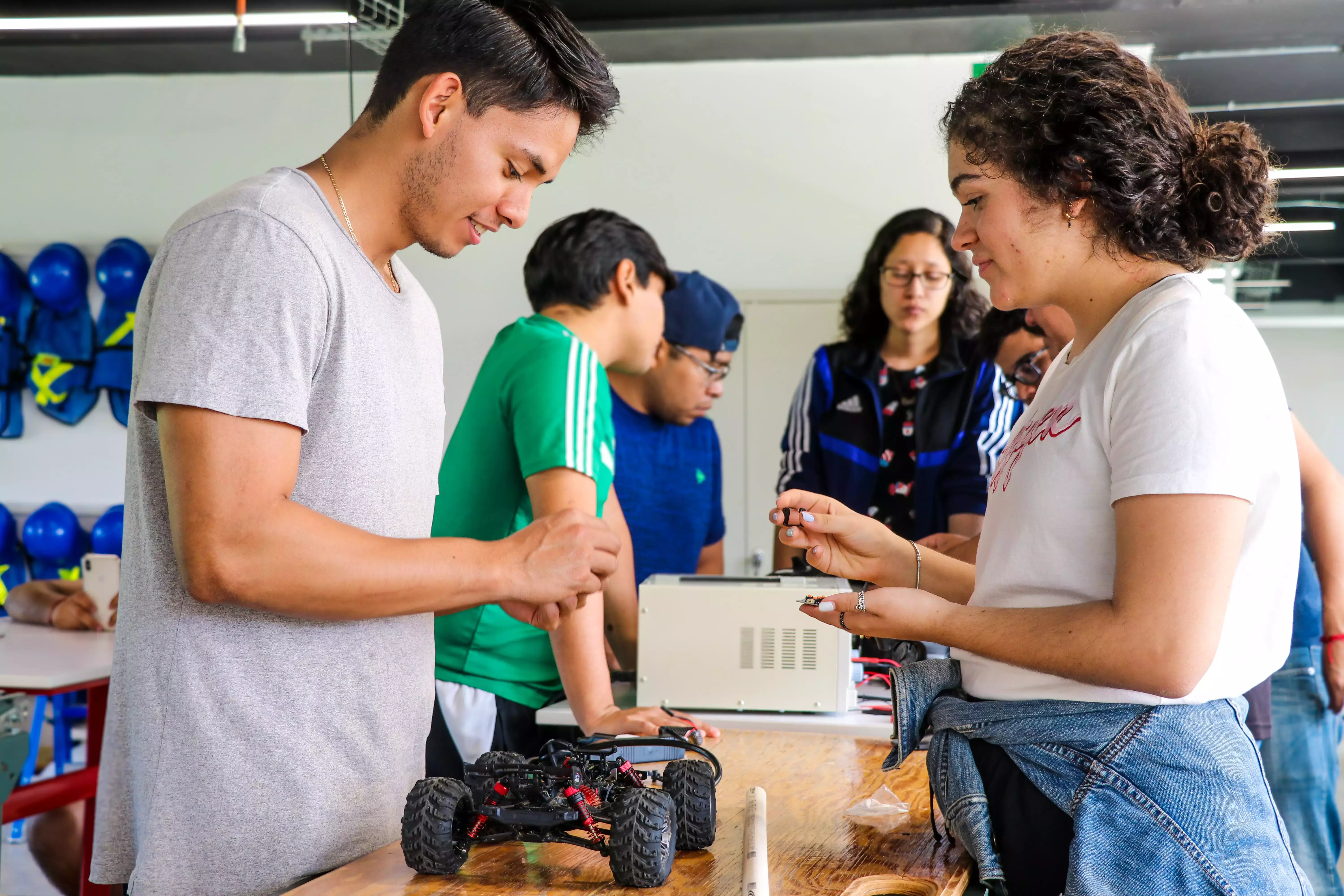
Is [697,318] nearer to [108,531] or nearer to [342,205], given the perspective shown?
[342,205]

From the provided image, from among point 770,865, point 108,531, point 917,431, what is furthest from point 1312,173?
point 108,531

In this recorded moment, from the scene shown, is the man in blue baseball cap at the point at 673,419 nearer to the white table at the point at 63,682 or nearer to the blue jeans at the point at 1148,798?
the white table at the point at 63,682

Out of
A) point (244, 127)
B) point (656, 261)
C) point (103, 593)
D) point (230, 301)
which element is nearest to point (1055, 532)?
point (230, 301)

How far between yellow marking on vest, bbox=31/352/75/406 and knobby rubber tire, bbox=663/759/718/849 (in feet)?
13.8

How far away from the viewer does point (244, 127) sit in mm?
4629

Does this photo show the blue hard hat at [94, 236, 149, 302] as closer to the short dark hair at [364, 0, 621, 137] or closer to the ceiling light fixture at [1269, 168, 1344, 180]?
the short dark hair at [364, 0, 621, 137]

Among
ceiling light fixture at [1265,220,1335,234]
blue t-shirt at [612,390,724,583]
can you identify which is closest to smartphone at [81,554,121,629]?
blue t-shirt at [612,390,724,583]

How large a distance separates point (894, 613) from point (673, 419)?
173 cm

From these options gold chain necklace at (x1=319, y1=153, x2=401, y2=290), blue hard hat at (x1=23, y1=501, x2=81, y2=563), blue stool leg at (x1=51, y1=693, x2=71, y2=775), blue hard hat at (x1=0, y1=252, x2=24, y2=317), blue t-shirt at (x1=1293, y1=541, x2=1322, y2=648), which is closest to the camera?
gold chain necklace at (x1=319, y1=153, x2=401, y2=290)

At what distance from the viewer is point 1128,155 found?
0.97 metres

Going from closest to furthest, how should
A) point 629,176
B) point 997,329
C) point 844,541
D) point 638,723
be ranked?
point 844,541 < point 638,723 < point 997,329 < point 629,176

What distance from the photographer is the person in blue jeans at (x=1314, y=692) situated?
211 cm

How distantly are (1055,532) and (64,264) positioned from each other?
15.3 ft

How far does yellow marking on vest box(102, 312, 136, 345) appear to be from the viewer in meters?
4.55
